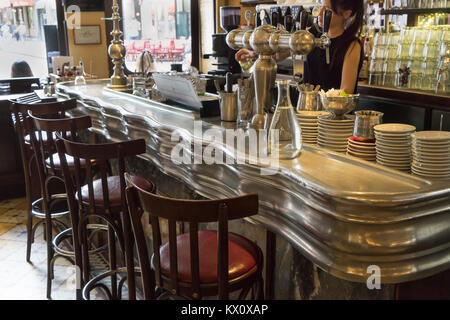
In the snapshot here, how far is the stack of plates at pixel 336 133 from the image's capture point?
1.90m

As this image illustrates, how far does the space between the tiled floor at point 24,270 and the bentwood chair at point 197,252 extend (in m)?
1.56

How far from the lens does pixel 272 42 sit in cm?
201

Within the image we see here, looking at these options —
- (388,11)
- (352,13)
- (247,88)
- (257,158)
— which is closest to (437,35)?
(388,11)

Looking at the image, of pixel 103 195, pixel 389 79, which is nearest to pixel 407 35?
pixel 389 79

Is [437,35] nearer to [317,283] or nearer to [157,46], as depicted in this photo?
[317,283]

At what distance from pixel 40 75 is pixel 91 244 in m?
3.42

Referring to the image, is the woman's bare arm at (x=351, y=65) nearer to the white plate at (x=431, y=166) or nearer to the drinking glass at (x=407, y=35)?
the white plate at (x=431, y=166)

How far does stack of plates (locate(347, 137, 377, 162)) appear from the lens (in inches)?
69.6

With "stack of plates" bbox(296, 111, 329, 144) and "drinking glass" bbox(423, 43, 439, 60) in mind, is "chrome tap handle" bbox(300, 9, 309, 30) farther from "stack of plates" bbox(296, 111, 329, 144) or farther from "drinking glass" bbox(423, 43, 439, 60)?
"drinking glass" bbox(423, 43, 439, 60)

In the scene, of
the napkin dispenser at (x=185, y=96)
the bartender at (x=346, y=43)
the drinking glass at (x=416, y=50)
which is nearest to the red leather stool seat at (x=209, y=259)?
the napkin dispenser at (x=185, y=96)

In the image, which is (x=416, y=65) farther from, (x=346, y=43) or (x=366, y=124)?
(x=366, y=124)

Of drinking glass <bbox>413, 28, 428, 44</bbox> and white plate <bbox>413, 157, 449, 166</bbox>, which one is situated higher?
drinking glass <bbox>413, 28, 428, 44</bbox>

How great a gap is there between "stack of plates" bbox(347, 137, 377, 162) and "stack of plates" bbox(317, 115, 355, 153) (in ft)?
0.34

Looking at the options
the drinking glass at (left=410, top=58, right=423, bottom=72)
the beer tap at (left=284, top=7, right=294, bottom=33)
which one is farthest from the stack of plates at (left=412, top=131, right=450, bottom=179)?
the drinking glass at (left=410, top=58, right=423, bottom=72)
